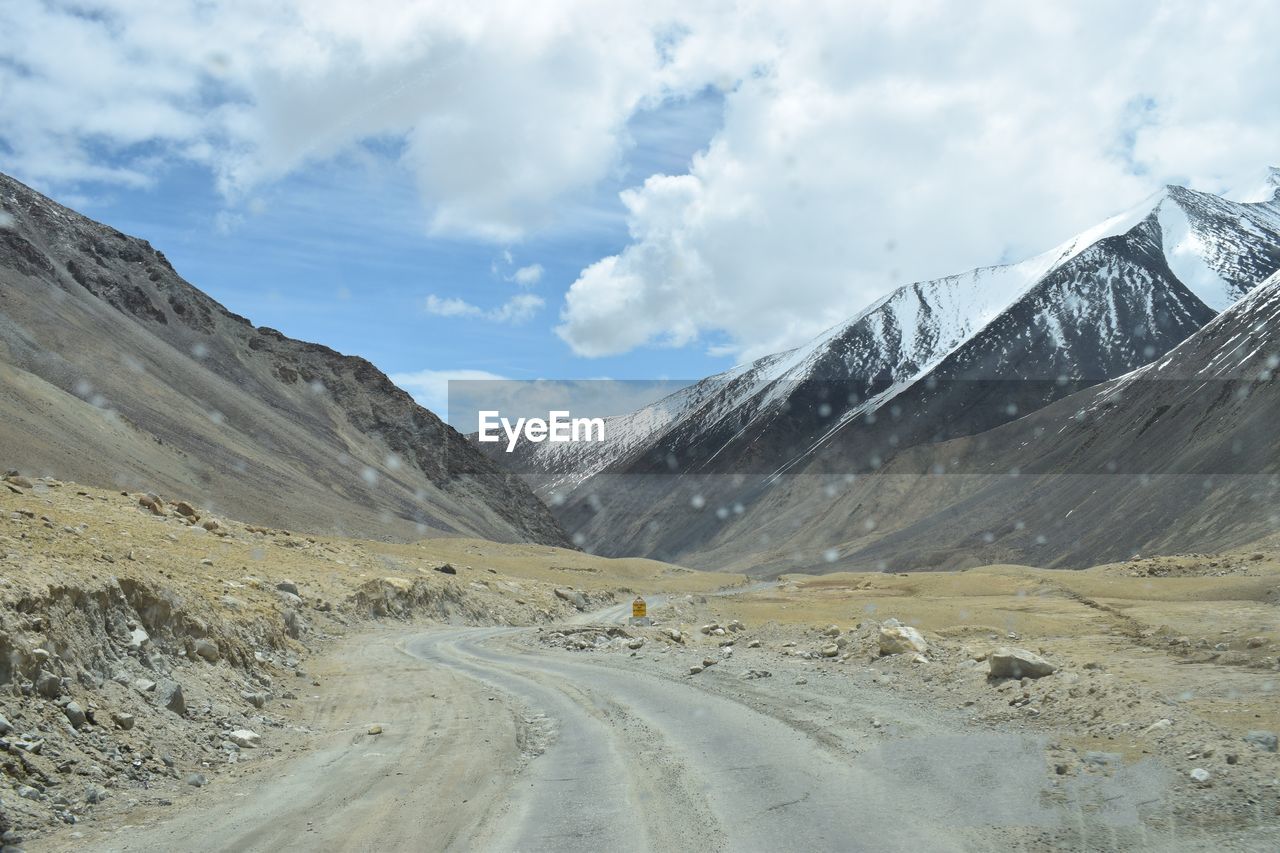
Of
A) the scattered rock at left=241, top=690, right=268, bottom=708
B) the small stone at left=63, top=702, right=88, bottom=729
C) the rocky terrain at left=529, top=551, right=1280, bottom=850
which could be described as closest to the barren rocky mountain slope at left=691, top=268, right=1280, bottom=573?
the rocky terrain at left=529, top=551, right=1280, bottom=850

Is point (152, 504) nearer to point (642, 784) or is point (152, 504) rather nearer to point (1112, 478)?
point (642, 784)

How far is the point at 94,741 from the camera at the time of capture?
954 centimetres

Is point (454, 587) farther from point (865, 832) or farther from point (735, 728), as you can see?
point (865, 832)

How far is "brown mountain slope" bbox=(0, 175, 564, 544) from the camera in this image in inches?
2847

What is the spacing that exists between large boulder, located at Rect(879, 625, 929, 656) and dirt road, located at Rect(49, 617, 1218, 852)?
336 cm

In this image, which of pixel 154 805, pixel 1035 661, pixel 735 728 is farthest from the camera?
pixel 1035 661

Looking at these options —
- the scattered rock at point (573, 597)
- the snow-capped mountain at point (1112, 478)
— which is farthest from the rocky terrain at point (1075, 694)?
the snow-capped mountain at point (1112, 478)

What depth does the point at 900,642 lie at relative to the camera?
17391 millimetres

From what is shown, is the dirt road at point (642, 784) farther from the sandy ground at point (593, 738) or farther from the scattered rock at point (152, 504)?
the scattered rock at point (152, 504)

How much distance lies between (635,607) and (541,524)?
112 m

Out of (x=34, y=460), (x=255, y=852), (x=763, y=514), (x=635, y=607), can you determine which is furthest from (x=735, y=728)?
(x=763, y=514)

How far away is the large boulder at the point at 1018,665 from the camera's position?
12.7 meters

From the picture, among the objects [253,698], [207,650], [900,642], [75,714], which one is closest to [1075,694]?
[900,642]

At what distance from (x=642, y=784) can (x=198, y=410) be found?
9833 cm
